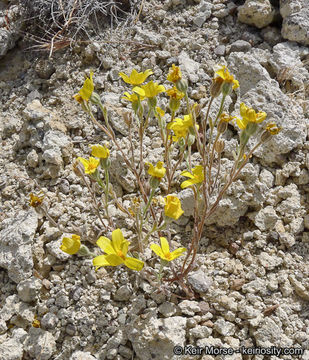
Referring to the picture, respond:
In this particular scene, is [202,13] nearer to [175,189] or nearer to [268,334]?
[175,189]

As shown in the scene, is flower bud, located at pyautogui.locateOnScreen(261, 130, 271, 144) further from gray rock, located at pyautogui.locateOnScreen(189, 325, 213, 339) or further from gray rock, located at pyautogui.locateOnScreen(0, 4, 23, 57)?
gray rock, located at pyautogui.locateOnScreen(0, 4, 23, 57)

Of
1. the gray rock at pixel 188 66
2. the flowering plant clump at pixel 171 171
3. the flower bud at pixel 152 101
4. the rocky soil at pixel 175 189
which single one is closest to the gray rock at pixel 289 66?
the rocky soil at pixel 175 189

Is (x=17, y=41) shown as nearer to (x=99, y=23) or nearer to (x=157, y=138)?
(x=99, y=23)

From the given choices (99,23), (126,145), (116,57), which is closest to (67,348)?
(126,145)

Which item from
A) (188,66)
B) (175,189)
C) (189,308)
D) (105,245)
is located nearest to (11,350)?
(105,245)

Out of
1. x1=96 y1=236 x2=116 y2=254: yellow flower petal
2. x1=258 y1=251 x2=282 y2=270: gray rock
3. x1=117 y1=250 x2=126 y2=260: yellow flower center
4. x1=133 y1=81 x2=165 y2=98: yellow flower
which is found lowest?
x1=258 y1=251 x2=282 y2=270: gray rock

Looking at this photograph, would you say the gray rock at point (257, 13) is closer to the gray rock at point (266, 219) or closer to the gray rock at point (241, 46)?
the gray rock at point (241, 46)

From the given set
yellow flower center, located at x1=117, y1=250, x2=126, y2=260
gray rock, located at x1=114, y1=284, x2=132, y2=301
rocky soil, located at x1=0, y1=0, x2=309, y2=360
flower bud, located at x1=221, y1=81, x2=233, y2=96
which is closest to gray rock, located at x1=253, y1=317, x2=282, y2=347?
rocky soil, located at x1=0, y1=0, x2=309, y2=360
